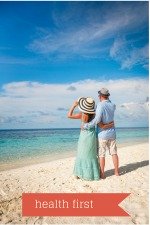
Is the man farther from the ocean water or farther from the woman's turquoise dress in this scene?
the ocean water

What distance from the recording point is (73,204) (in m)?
4.40

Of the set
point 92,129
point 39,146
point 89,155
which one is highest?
point 92,129

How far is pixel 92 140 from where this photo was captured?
5.54 metres

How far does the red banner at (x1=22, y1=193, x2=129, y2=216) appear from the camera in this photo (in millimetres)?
4207

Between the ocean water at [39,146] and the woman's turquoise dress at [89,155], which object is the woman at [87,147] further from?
the ocean water at [39,146]

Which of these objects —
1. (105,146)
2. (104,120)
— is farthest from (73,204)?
(104,120)

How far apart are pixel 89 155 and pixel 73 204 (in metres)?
1.31

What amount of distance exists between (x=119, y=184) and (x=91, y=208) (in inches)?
48.0

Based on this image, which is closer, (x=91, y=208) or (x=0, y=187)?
(x=91, y=208)

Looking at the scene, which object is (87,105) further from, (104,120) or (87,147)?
(87,147)

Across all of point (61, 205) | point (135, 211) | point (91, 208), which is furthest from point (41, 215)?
point (135, 211)

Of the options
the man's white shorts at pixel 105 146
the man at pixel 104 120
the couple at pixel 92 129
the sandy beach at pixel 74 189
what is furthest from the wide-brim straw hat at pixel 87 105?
the sandy beach at pixel 74 189

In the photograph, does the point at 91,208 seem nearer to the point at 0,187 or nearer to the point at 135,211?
the point at 135,211

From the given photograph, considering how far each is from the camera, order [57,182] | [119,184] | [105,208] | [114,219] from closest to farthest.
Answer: [114,219]
[105,208]
[119,184]
[57,182]
